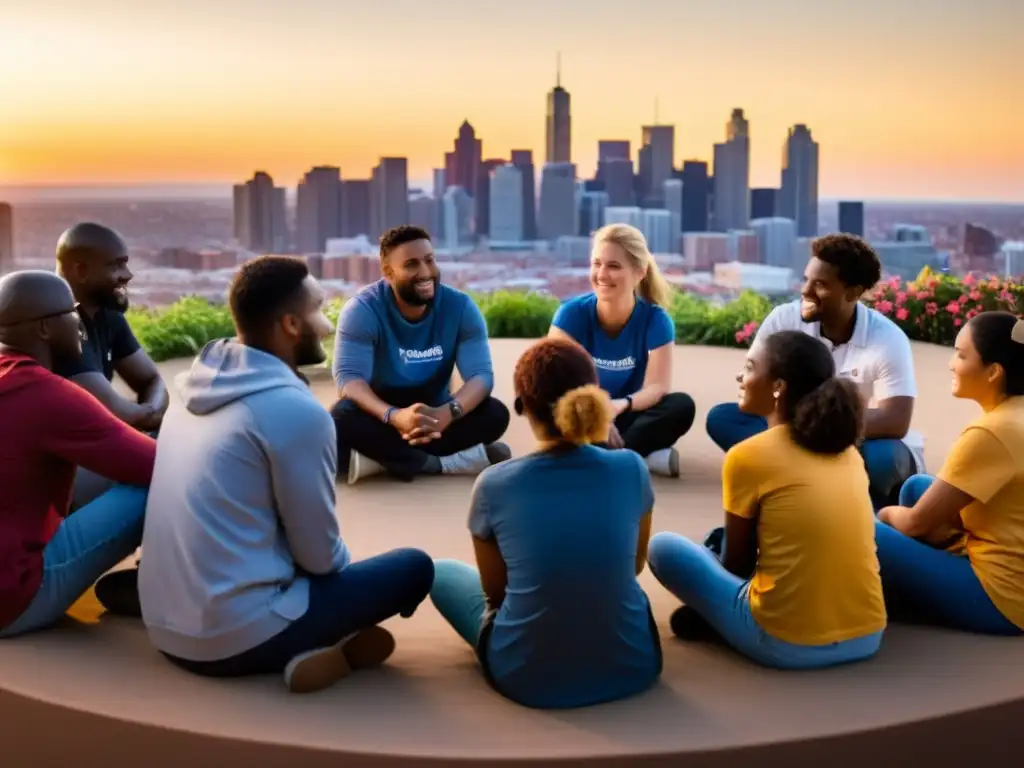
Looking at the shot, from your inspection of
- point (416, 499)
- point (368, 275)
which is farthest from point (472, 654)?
point (368, 275)

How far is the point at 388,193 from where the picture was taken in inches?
924

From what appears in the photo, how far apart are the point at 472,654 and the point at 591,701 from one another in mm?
541

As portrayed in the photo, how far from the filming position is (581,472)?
296 centimetres

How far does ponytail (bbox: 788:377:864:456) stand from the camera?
311 cm

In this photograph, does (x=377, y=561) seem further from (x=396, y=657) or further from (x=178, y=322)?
(x=178, y=322)

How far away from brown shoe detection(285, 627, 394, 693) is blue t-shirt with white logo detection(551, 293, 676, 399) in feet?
8.13

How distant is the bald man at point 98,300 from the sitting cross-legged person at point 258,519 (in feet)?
4.82

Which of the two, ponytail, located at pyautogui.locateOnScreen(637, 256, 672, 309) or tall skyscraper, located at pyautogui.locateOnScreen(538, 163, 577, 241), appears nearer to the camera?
ponytail, located at pyautogui.locateOnScreen(637, 256, 672, 309)

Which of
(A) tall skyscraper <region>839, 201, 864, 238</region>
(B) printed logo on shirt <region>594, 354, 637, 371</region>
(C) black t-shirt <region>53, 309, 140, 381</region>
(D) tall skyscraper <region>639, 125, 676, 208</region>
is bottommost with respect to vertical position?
(B) printed logo on shirt <region>594, 354, 637, 371</region>

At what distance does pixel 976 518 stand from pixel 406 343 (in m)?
2.82

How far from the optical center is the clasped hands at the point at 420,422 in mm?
5285

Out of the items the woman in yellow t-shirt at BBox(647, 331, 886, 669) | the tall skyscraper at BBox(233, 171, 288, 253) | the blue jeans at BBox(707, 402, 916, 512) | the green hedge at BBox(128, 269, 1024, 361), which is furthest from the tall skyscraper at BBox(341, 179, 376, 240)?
the woman in yellow t-shirt at BBox(647, 331, 886, 669)

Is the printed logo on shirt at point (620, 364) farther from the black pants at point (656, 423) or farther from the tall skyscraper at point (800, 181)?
the tall skyscraper at point (800, 181)

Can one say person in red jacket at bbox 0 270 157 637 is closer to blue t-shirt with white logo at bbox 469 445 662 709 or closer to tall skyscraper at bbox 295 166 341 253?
blue t-shirt with white logo at bbox 469 445 662 709
